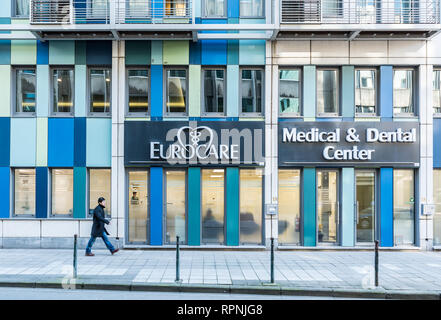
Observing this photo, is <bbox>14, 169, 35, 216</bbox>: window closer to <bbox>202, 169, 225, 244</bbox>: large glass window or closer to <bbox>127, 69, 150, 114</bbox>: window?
<bbox>127, 69, 150, 114</bbox>: window

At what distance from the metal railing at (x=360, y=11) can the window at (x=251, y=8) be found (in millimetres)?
1055

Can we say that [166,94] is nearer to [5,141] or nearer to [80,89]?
[80,89]

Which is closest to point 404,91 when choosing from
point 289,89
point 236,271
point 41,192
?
point 289,89

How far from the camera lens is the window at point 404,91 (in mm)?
12781

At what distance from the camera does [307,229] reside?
12.5 metres

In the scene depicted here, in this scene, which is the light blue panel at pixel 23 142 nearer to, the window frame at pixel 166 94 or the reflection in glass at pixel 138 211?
the reflection in glass at pixel 138 211

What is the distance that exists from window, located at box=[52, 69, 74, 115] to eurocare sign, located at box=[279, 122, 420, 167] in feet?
25.6

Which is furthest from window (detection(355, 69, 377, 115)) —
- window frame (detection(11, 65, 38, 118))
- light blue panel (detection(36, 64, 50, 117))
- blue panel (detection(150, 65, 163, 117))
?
window frame (detection(11, 65, 38, 118))

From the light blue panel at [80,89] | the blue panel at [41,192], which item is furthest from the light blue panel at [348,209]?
the blue panel at [41,192]

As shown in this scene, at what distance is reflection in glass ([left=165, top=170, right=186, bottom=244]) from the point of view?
12.6 m

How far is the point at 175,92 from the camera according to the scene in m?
12.8

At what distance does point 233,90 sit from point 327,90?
3454 mm

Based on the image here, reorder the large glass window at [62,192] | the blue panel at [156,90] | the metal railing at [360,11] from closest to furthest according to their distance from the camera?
the metal railing at [360,11] < the blue panel at [156,90] < the large glass window at [62,192]

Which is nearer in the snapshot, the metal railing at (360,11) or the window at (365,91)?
the metal railing at (360,11)
